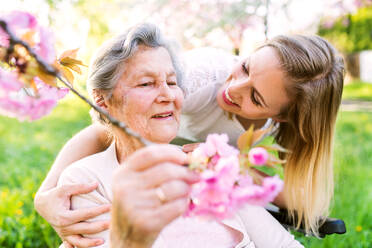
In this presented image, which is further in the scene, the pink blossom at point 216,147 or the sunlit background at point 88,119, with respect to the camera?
the sunlit background at point 88,119

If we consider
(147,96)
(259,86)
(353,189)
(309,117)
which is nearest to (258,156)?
(147,96)

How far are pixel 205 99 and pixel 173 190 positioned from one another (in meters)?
1.65

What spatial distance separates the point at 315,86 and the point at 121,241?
1567 millimetres

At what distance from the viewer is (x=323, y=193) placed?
238cm

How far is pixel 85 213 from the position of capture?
5.55ft

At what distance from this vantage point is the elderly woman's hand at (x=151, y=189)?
992 mm

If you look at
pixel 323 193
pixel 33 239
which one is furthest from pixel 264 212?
pixel 33 239

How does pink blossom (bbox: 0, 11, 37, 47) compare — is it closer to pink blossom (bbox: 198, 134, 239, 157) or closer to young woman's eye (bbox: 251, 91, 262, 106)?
pink blossom (bbox: 198, 134, 239, 157)

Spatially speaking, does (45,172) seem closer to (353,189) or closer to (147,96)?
(147,96)

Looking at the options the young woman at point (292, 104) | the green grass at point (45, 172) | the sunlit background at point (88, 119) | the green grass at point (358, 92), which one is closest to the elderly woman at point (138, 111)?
the sunlit background at point (88, 119)

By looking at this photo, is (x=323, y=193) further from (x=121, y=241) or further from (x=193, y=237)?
(x=121, y=241)

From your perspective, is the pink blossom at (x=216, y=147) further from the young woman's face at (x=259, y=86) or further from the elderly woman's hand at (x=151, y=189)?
the young woman's face at (x=259, y=86)

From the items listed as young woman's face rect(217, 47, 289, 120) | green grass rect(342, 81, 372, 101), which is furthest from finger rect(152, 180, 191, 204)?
green grass rect(342, 81, 372, 101)

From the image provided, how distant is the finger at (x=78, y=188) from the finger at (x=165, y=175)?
80cm
